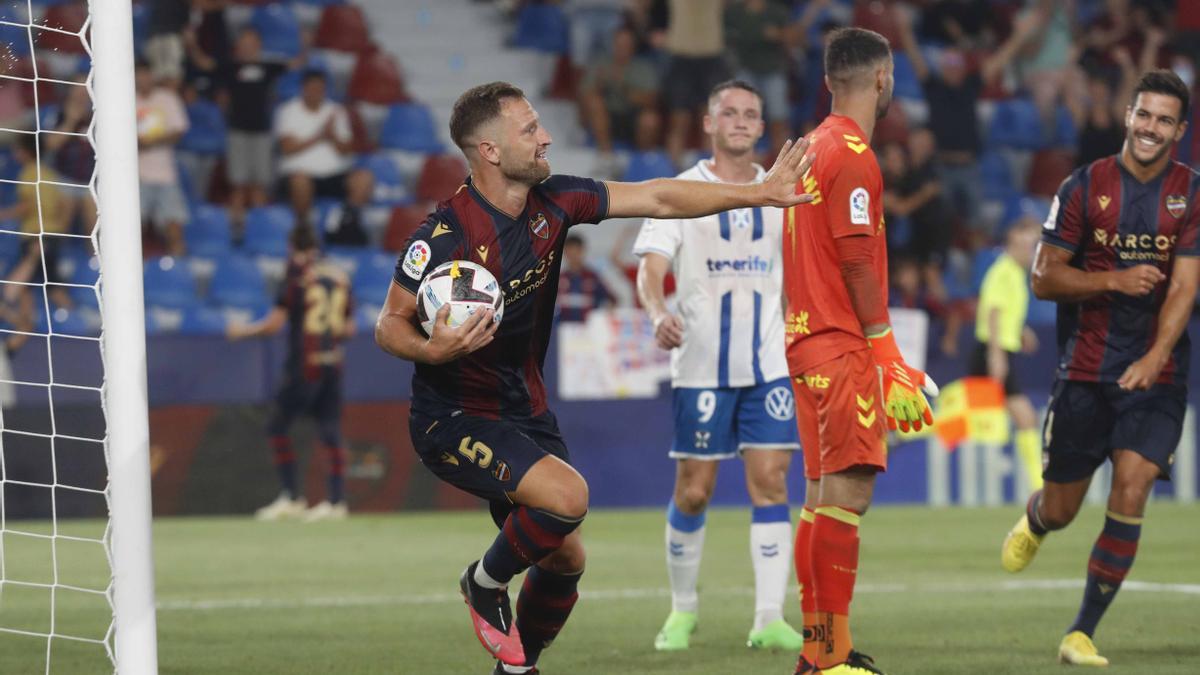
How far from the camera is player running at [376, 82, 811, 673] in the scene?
561 cm

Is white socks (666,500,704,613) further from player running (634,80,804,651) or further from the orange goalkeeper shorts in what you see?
the orange goalkeeper shorts

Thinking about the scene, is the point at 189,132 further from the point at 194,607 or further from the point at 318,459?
the point at 194,607

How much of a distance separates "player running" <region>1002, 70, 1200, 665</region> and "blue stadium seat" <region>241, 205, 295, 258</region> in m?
11.1

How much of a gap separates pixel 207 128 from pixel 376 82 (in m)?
2.15

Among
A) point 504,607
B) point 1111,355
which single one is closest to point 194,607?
point 504,607

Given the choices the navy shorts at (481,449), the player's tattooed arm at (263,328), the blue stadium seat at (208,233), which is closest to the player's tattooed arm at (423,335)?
the navy shorts at (481,449)

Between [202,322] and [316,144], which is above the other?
[316,144]

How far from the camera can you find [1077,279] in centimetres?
680

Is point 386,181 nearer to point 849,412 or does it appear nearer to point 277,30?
point 277,30

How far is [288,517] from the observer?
47.7ft

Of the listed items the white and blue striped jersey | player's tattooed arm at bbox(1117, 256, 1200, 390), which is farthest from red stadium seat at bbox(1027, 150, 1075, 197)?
player's tattooed arm at bbox(1117, 256, 1200, 390)

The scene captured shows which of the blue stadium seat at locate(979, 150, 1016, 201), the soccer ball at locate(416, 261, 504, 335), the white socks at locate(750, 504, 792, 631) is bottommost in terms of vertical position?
the white socks at locate(750, 504, 792, 631)

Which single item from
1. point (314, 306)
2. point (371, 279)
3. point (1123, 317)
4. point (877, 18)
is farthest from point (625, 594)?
point (877, 18)

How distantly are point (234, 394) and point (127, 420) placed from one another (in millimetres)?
9690
